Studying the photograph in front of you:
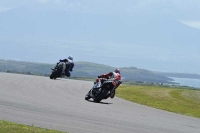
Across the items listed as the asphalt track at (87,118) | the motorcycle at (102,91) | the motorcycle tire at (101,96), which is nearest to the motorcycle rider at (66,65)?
the motorcycle at (102,91)

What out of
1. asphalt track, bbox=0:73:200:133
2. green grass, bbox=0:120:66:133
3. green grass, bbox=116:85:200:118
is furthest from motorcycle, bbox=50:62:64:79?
green grass, bbox=0:120:66:133

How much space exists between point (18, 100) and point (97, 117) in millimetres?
3859

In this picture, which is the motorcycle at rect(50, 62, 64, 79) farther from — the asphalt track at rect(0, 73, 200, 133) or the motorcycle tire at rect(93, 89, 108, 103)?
the asphalt track at rect(0, 73, 200, 133)

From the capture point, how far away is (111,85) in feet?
79.3

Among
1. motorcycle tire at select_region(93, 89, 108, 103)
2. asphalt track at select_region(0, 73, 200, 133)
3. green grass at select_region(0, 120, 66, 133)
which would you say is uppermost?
motorcycle tire at select_region(93, 89, 108, 103)

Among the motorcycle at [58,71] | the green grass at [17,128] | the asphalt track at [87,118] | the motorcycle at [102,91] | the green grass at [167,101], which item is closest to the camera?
the green grass at [17,128]

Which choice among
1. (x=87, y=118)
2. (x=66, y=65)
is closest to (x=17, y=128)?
(x=87, y=118)

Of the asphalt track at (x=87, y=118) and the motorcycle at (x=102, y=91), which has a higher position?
the motorcycle at (x=102, y=91)

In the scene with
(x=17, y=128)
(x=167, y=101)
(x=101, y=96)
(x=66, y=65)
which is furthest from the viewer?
(x=66, y=65)

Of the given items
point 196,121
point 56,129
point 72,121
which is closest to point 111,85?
point 196,121

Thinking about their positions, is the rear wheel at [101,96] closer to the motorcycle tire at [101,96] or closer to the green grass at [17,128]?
the motorcycle tire at [101,96]

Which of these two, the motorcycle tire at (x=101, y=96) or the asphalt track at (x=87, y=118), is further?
the motorcycle tire at (x=101, y=96)

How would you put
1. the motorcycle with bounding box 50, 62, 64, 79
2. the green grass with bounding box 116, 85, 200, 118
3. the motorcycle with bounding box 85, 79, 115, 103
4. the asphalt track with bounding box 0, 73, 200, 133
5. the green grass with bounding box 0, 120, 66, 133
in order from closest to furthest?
the green grass with bounding box 0, 120, 66, 133 → the asphalt track with bounding box 0, 73, 200, 133 → the motorcycle with bounding box 85, 79, 115, 103 → the green grass with bounding box 116, 85, 200, 118 → the motorcycle with bounding box 50, 62, 64, 79

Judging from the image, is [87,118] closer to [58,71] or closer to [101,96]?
[101,96]
